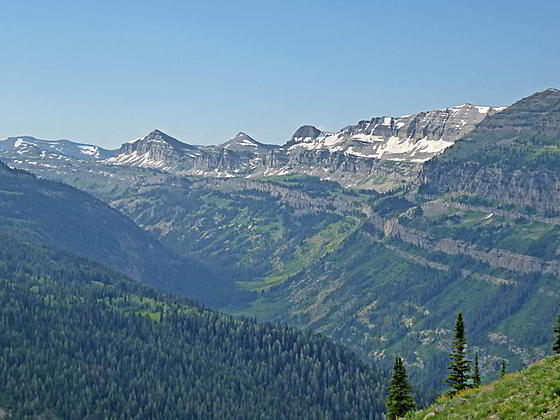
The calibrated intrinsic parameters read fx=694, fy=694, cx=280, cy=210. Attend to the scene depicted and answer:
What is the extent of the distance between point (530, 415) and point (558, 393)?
383 cm

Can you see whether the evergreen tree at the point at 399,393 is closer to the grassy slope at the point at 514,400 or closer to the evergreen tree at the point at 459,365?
the evergreen tree at the point at 459,365

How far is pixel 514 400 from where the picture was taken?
6162 centimetres

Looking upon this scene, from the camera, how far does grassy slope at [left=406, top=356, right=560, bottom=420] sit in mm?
57500

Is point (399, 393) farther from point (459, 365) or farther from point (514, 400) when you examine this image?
point (514, 400)

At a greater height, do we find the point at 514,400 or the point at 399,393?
the point at 514,400

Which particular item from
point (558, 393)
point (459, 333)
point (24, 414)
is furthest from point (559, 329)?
point (24, 414)

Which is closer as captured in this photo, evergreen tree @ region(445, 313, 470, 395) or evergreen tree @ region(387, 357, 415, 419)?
evergreen tree @ region(445, 313, 470, 395)

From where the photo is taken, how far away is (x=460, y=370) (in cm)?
10212

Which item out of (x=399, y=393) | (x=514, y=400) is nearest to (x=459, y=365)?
(x=399, y=393)

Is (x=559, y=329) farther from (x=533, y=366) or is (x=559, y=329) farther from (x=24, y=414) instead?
(x=24, y=414)

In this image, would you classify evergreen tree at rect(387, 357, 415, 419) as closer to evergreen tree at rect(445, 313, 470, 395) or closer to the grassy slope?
evergreen tree at rect(445, 313, 470, 395)

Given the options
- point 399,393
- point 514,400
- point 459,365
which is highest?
point 514,400

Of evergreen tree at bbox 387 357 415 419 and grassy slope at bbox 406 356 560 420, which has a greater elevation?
grassy slope at bbox 406 356 560 420

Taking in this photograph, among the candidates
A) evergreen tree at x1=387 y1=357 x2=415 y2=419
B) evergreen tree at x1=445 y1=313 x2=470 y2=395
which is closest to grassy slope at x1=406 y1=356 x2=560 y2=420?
evergreen tree at x1=445 y1=313 x2=470 y2=395
